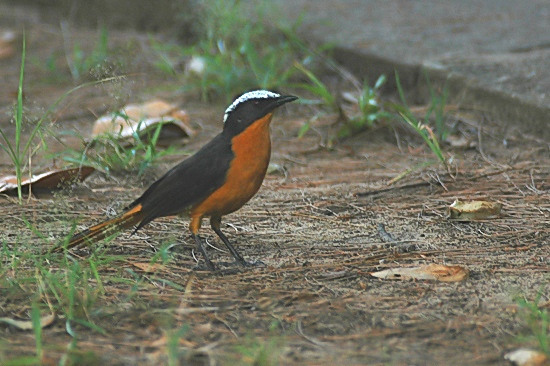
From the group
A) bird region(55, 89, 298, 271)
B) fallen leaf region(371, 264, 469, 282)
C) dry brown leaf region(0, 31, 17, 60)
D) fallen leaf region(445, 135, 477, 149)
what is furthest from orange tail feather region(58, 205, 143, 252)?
dry brown leaf region(0, 31, 17, 60)

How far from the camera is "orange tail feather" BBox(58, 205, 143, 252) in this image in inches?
135

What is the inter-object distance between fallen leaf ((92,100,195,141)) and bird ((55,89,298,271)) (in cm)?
126

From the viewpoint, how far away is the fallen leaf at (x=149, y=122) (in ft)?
Result: 16.1

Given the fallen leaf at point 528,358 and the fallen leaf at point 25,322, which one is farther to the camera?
the fallen leaf at point 25,322

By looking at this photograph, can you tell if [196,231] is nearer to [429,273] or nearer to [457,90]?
[429,273]

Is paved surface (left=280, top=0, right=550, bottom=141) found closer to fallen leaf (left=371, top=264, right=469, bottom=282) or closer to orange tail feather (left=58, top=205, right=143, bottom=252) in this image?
fallen leaf (left=371, top=264, right=469, bottom=282)

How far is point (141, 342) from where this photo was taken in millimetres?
2666

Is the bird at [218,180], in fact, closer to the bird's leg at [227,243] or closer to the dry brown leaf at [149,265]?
the bird's leg at [227,243]

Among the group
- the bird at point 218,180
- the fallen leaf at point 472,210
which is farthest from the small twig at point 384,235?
the bird at point 218,180

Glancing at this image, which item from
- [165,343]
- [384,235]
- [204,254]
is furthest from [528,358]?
[204,254]

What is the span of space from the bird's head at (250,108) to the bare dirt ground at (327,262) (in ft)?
1.75

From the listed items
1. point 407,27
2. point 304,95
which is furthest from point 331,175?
point 407,27

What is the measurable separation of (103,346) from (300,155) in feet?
8.58

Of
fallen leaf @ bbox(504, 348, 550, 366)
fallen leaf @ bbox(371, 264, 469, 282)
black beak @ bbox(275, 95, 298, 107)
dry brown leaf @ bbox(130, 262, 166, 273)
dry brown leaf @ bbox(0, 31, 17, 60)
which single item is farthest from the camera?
dry brown leaf @ bbox(0, 31, 17, 60)
